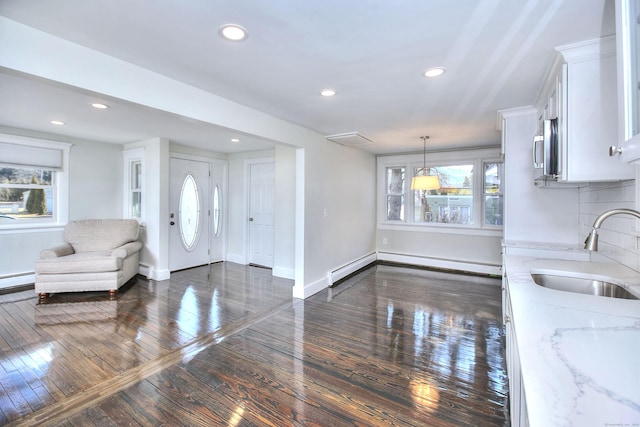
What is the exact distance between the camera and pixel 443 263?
18.8 feet

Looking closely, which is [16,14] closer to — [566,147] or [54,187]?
[566,147]

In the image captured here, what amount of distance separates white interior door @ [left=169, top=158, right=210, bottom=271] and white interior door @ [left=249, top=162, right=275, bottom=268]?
2.89 ft

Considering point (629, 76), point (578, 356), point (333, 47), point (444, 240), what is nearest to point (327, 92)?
point (333, 47)

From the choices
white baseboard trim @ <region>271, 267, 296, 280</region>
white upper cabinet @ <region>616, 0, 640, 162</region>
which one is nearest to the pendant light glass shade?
white baseboard trim @ <region>271, 267, 296, 280</region>

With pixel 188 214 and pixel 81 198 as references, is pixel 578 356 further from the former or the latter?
pixel 81 198

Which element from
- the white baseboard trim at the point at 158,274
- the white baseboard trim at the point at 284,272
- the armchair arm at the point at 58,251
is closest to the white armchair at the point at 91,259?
the armchair arm at the point at 58,251

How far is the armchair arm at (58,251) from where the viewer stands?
4008mm

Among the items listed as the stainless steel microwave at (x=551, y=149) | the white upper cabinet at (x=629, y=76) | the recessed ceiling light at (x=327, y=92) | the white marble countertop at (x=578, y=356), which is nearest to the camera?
the white marble countertop at (x=578, y=356)

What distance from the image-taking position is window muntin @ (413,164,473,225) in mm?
5574

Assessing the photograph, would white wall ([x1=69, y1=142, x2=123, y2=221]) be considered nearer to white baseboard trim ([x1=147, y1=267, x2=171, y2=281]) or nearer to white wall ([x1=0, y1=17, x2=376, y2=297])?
white wall ([x1=0, y1=17, x2=376, y2=297])

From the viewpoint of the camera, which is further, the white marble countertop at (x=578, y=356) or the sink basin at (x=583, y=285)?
the sink basin at (x=583, y=285)

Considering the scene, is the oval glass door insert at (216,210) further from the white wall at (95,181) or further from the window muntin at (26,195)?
the window muntin at (26,195)

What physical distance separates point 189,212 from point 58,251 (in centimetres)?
196

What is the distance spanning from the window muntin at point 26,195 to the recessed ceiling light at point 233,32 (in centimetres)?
468
